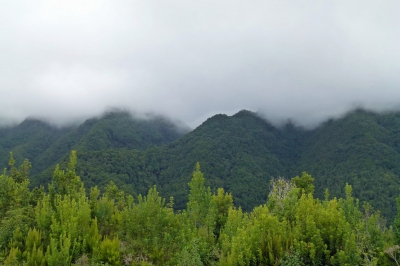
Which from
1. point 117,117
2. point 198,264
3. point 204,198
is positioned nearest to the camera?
point 198,264

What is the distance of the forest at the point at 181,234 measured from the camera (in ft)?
38.6

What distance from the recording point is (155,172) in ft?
390

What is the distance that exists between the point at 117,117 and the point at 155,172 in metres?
61.1

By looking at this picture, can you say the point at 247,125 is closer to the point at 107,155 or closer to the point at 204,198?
the point at 107,155

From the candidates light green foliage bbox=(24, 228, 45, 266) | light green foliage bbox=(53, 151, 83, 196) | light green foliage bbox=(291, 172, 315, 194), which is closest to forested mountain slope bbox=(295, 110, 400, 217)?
light green foliage bbox=(291, 172, 315, 194)

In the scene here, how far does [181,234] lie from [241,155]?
116 m

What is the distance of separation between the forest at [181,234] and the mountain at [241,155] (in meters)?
69.6

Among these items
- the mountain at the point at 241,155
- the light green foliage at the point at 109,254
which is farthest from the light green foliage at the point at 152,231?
the mountain at the point at 241,155

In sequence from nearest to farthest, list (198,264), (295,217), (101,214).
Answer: (198,264), (295,217), (101,214)

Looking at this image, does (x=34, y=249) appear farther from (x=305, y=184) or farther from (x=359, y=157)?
(x=359, y=157)

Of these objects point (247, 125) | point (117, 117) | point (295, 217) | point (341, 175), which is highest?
point (117, 117)

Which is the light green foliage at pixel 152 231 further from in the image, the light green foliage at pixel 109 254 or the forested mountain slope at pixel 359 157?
the forested mountain slope at pixel 359 157

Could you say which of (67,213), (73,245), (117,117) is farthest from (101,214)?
→ (117,117)

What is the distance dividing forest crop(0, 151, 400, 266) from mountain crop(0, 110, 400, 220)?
69621 millimetres
